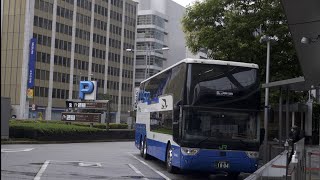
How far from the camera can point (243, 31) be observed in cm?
2944

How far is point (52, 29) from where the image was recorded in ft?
325

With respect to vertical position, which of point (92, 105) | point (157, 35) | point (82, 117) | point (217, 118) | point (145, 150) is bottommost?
point (145, 150)

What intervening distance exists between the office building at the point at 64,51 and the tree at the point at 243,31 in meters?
51.6

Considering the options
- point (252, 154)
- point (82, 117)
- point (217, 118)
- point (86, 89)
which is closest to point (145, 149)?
point (217, 118)

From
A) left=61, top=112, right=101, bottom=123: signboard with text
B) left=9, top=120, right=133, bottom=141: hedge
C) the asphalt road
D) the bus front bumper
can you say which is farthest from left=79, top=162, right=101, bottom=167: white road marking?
left=61, top=112, right=101, bottom=123: signboard with text

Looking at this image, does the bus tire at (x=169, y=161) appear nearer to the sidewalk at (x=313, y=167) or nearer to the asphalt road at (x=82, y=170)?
the asphalt road at (x=82, y=170)

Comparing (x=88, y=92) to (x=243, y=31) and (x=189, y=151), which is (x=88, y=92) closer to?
(x=243, y=31)

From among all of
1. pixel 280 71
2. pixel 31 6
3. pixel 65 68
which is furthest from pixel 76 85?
pixel 280 71

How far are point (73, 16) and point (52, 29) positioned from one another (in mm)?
7506

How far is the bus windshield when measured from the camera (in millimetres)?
15430

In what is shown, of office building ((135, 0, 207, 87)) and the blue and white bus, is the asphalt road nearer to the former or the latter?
the blue and white bus

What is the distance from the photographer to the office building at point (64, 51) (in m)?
92.8

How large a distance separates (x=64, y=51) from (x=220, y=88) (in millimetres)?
89701

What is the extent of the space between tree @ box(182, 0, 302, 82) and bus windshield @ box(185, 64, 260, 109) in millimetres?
12669
